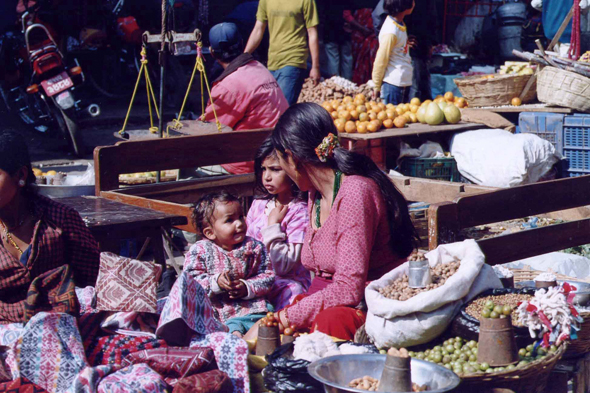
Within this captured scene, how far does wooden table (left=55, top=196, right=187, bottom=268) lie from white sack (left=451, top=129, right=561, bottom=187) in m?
3.32

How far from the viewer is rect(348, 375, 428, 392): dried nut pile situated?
2.17 meters

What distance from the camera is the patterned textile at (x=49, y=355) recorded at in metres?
2.43

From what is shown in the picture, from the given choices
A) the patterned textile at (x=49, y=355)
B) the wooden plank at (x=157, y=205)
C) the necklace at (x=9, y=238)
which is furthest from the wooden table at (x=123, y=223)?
the patterned textile at (x=49, y=355)

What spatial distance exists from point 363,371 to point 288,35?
18.7ft

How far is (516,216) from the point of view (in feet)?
12.4

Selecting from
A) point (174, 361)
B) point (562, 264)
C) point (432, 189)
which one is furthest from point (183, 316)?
point (562, 264)

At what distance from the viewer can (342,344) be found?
2598 mm

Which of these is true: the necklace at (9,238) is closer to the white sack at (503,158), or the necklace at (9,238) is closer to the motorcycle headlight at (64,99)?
the white sack at (503,158)

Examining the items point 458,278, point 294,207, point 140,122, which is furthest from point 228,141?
point 140,122

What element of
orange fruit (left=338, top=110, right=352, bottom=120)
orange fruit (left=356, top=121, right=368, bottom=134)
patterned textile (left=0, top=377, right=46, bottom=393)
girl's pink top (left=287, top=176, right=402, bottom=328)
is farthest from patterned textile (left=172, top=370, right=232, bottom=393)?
orange fruit (left=338, top=110, right=352, bottom=120)

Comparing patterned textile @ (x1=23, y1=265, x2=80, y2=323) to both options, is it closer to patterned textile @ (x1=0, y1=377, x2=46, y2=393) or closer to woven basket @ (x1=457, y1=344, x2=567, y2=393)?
patterned textile @ (x1=0, y1=377, x2=46, y2=393)

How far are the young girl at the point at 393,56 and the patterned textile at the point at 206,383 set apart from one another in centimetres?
518

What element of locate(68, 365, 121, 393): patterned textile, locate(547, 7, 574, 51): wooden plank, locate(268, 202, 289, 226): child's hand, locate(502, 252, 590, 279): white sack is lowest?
locate(502, 252, 590, 279): white sack

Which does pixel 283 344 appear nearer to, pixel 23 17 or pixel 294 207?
pixel 294 207
